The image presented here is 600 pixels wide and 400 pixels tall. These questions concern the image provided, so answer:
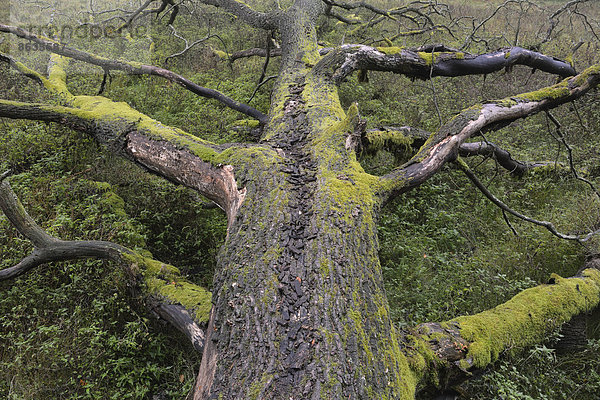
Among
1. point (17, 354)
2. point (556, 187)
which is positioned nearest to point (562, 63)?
point (556, 187)

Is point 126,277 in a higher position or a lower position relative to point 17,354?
higher

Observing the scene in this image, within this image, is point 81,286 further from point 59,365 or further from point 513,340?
point 513,340

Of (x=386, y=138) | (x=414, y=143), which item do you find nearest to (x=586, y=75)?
(x=414, y=143)

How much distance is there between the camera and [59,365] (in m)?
2.60

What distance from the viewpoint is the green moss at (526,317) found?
7.88 ft

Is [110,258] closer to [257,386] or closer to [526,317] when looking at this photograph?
[257,386]

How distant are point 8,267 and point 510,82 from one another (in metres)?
9.02

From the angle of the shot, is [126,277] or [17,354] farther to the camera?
[126,277]

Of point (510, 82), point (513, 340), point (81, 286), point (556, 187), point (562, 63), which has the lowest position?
point (513, 340)

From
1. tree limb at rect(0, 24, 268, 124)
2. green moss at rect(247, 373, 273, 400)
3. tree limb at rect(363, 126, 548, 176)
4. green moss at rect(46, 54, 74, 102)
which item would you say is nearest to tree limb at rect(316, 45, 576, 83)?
tree limb at rect(363, 126, 548, 176)

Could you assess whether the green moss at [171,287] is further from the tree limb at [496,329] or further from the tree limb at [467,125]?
the tree limb at [467,125]

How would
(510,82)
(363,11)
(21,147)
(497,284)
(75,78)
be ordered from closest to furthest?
1. (497,284)
2. (21,147)
3. (75,78)
4. (510,82)
5. (363,11)

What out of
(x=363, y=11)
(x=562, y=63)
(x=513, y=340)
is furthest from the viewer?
(x=363, y=11)

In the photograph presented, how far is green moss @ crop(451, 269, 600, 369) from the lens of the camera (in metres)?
2.40
